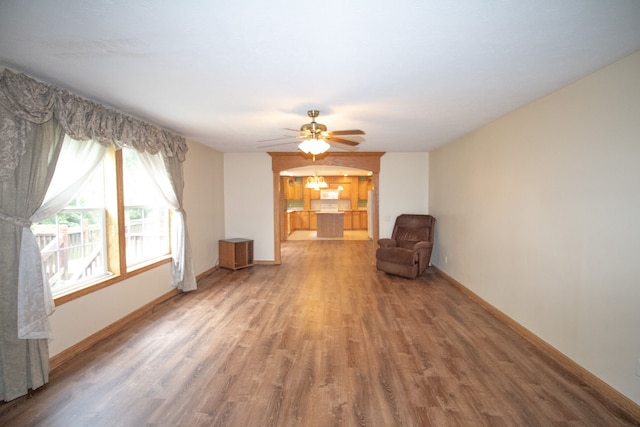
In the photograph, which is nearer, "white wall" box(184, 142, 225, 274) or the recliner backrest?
"white wall" box(184, 142, 225, 274)

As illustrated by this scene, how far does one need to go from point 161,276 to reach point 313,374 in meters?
2.77

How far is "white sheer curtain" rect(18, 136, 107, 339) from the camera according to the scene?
84.5 inches

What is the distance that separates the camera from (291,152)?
6.05 m

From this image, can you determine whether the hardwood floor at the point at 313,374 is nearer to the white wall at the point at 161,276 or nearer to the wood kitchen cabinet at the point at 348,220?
the white wall at the point at 161,276

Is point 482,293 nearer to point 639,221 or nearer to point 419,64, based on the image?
point 639,221

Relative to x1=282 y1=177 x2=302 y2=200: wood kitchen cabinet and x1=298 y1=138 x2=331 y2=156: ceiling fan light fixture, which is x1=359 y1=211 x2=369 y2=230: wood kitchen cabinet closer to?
x1=282 y1=177 x2=302 y2=200: wood kitchen cabinet

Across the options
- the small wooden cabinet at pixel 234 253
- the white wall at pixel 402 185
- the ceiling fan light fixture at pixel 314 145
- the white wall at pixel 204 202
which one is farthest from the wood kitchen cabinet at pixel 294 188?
the ceiling fan light fixture at pixel 314 145

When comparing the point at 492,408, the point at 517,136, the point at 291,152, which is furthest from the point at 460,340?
the point at 291,152

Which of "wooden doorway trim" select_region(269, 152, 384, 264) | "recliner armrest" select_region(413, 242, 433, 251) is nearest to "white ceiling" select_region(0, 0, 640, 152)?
"recliner armrest" select_region(413, 242, 433, 251)

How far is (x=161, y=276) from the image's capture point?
13.3 feet

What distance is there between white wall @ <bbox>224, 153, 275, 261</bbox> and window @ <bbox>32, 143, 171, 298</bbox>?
2.02m

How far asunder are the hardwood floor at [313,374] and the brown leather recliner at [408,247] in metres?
1.16

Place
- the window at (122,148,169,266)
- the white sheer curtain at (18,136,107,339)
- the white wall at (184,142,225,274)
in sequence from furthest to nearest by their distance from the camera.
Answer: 1. the white wall at (184,142,225,274)
2. the window at (122,148,169,266)
3. the white sheer curtain at (18,136,107,339)

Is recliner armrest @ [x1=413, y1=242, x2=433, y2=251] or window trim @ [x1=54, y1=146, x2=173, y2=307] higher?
window trim @ [x1=54, y1=146, x2=173, y2=307]
